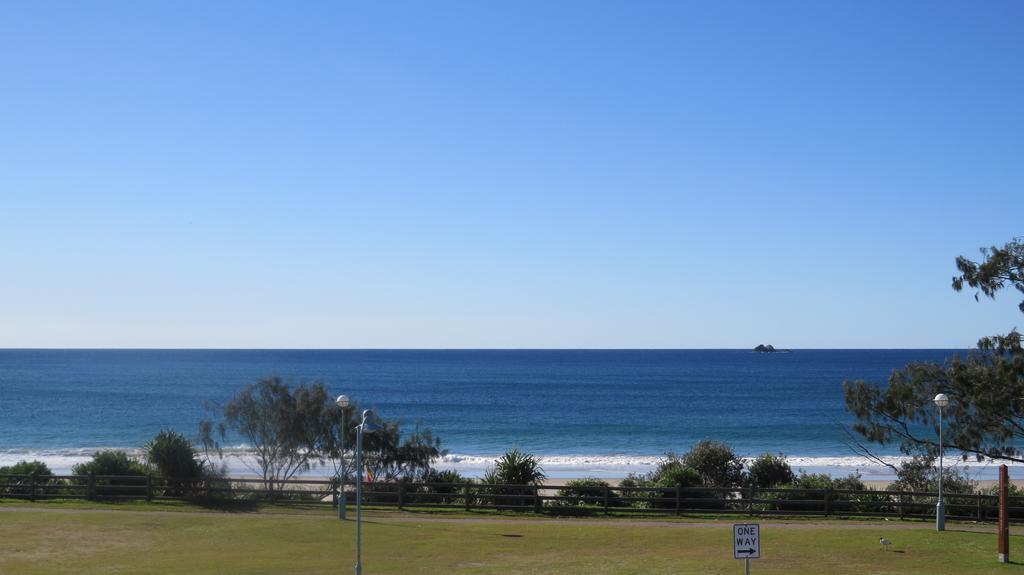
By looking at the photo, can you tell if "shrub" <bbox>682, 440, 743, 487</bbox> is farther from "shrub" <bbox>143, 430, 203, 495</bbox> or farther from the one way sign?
the one way sign

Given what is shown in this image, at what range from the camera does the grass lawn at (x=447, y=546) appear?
1939cm

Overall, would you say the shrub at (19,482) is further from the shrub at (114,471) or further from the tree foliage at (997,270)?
the tree foliage at (997,270)

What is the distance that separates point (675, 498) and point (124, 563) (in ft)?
52.6

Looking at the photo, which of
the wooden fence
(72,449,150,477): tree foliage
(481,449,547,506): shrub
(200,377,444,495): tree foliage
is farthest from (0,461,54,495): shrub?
(481,449,547,506): shrub

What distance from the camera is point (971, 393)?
28.1 m

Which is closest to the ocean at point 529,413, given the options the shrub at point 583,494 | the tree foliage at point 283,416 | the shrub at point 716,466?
the tree foliage at point 283,416

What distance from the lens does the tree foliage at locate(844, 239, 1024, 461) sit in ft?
85.8

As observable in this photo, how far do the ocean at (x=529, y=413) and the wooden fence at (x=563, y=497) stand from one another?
729 centimetres

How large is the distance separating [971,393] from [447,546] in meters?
17.0

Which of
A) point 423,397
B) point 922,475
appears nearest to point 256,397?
point 922,475

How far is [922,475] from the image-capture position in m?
34.2

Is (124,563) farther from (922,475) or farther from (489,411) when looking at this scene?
(489,411)

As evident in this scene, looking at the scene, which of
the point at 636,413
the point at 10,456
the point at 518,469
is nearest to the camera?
the point at 518,469

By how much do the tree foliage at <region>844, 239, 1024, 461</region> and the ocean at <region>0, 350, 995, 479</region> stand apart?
21.9 metres
